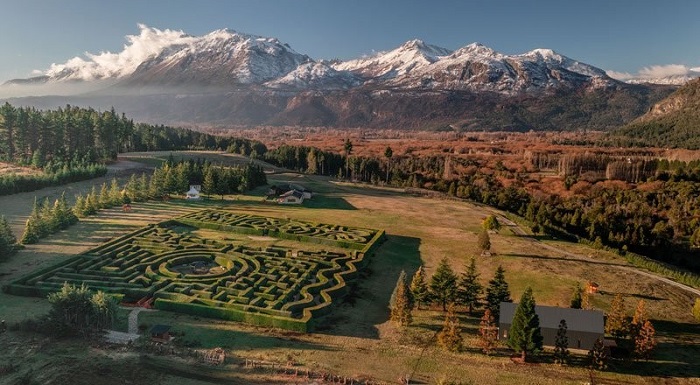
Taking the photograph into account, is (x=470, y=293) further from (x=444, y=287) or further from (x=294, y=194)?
(x=294, y=194)

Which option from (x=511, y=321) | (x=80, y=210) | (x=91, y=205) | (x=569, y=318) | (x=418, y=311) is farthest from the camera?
(x=91, y=205)

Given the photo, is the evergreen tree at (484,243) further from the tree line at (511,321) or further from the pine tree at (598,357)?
the pine tree at (598,357)

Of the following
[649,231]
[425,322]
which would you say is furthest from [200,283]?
[649,231]

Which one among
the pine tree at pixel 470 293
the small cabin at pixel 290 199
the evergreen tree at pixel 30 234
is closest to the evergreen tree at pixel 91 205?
the evergreen tree at pixel 30 234

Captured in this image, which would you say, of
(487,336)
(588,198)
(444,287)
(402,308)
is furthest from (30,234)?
(588,198)

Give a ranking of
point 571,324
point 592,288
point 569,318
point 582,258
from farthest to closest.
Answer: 1. point 582,258
2. point 592,288
3. point 569,318
4. point 571,324

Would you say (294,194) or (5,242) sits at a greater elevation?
(294,194)
